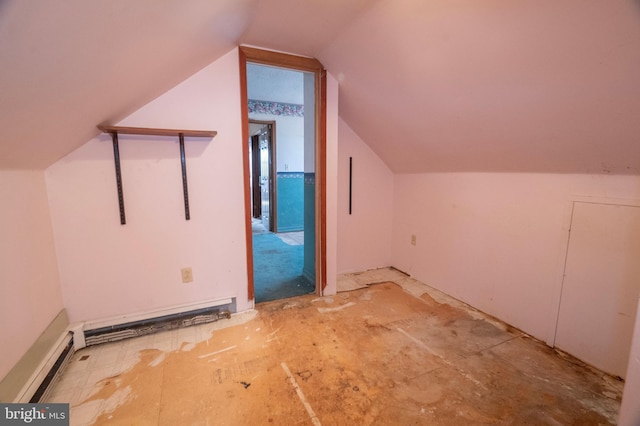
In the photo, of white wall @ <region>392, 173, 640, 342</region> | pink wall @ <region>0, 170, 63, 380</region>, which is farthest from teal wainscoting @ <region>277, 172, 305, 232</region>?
pink wall @ <region>0, 170, 63, 380</region>

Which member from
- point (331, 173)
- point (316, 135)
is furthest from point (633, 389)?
point (316, 135)

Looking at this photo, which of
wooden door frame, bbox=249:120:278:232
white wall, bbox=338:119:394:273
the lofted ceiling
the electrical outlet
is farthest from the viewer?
wooden door frame, bbox=249:120:278:232

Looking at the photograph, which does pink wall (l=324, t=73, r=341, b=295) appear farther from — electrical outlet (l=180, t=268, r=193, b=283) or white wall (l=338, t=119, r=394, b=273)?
electrical outlet (l=180, t=268, r=193, b=283)

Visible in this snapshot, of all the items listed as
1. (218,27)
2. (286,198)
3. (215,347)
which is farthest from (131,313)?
(286,198)

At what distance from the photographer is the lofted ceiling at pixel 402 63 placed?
3.12 feet

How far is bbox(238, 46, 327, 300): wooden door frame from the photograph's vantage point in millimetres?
2045

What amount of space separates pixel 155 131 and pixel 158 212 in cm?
55

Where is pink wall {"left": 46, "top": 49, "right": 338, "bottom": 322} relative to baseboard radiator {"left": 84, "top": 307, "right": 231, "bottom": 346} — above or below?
above

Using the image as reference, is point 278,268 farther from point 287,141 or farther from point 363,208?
point 287,141

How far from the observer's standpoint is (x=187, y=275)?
201 centimetres

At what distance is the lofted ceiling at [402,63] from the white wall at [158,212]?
0.15m

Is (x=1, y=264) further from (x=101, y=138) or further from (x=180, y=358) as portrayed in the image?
(x=180, y=358)

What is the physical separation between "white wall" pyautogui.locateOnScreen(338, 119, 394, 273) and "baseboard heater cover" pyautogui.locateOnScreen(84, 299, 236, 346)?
140 centimetres

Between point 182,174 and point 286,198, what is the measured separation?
3.20 metres
